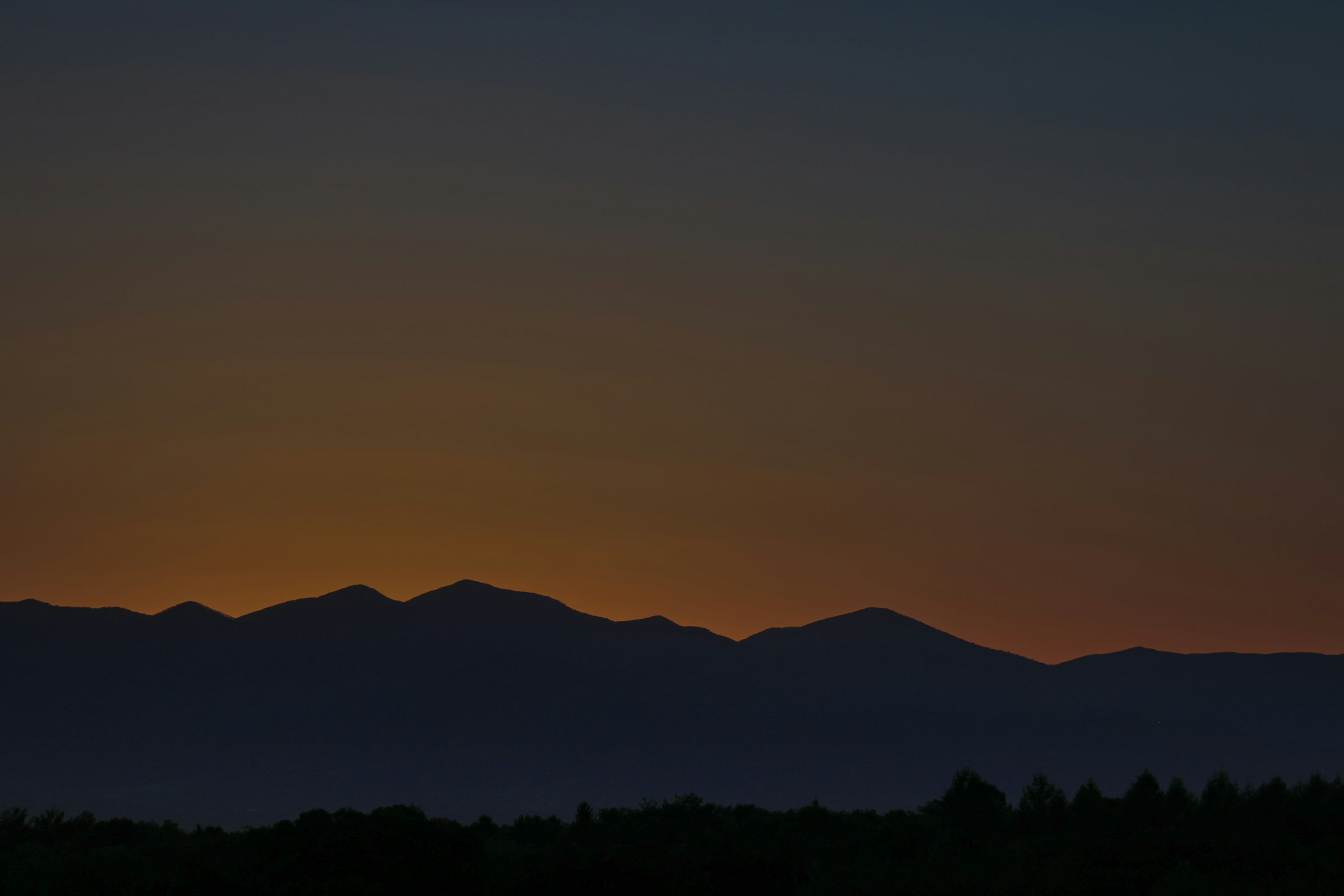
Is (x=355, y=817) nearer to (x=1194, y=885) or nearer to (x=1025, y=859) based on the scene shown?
(x=1025, y=859)

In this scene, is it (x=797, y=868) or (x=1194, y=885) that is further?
(x=797, y=868)

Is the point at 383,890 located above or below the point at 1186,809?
below

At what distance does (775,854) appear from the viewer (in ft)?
227

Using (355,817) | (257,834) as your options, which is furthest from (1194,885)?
(257,834)

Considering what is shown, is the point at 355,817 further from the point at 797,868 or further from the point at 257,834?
the point at 797,868

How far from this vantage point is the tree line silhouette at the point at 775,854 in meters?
57.3

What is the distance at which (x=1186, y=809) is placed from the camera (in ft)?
251

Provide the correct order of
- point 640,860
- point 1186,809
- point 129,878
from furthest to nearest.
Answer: point 1186,809, point 640,860, point 129,878

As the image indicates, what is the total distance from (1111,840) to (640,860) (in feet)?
64.4

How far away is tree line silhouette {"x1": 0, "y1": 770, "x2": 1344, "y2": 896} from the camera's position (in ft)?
188

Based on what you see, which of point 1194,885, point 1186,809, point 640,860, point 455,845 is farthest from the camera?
point 1186,809

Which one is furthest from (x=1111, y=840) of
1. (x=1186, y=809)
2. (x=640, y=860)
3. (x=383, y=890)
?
(x=383, y=890)

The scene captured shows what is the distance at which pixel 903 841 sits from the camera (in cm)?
6894

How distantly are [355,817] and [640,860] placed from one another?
487 inches
